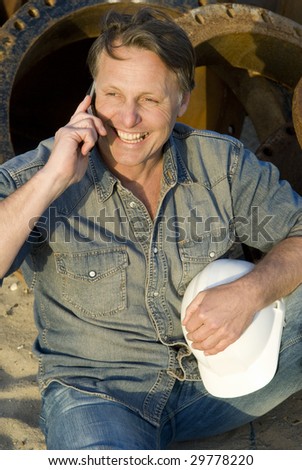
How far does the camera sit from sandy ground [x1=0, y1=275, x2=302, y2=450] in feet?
10.2

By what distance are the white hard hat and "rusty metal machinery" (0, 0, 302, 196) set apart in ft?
4.10

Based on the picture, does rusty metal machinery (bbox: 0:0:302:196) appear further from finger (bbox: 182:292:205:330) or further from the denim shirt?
finger (bbox: 182:292:205:330)

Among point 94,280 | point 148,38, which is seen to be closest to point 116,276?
point 94,280

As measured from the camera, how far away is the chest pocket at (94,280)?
8.84 feet

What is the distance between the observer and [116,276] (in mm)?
2742

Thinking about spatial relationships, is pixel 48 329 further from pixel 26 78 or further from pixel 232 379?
pixel 26 78

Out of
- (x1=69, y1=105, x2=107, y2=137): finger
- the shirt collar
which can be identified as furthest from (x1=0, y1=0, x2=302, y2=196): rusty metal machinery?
(x1=69, y1=105, x2=107, y2=137): finger

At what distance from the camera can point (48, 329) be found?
2789mm

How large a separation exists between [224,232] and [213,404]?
657 mm

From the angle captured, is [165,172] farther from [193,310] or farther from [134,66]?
[193,310]

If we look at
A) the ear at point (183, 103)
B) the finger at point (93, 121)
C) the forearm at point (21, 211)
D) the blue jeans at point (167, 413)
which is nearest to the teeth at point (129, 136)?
the finger at point (93, 121)
